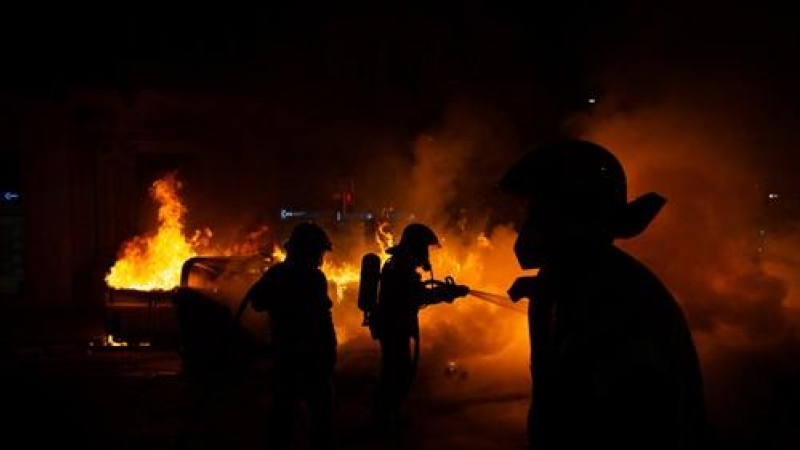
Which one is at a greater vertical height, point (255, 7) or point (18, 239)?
point (255, 7)

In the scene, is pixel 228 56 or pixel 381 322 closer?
pixel 381 322

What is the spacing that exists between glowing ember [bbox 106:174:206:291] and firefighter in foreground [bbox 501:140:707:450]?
12417mm

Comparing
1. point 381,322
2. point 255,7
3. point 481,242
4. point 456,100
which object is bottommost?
point 381,322

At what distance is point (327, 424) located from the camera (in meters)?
5.48

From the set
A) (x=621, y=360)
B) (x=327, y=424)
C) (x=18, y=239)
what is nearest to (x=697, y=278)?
(x=327, y=424)

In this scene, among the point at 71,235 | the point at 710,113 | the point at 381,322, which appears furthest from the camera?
the point at 71,235

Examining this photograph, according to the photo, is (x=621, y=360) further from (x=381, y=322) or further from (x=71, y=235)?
(x=71, y=235)

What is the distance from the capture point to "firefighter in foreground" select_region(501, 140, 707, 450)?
4.40ft

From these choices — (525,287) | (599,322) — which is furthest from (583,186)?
(525,287)

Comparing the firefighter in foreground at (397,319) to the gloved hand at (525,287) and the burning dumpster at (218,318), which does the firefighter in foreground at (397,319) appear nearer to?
the burning dumpster at (218,318)

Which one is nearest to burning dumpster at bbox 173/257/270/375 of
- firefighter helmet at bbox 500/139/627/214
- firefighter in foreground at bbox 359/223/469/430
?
firefighter in foreground at bbox 359/223/469/430

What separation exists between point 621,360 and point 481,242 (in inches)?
432

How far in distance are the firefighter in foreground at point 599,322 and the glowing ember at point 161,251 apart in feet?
40.7

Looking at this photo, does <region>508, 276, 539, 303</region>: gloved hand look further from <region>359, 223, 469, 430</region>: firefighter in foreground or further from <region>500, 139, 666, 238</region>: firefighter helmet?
<region>359, 223, 469, 430</region>: firefighter in foreground
